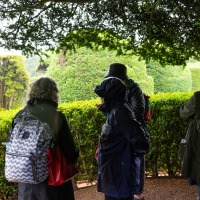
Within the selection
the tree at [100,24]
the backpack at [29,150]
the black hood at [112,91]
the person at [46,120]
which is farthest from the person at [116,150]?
the tree at [100,24]

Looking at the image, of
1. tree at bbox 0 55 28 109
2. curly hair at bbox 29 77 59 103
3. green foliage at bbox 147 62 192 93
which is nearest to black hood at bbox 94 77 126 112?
curly hair at bbox 29 77 59 103

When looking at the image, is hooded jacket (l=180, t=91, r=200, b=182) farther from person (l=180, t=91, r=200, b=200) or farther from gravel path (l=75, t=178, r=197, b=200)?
gravel path (l=75, t=178, r=197, b=200)

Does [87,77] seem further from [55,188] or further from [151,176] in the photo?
[55,188]

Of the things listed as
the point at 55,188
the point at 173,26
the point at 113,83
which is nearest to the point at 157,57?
the point at 173,26

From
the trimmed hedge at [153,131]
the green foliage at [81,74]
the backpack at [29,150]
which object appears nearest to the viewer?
the backpack at [29,150]

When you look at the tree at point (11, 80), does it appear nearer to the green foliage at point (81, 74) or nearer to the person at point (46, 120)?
the green foliage at point (81, 74)

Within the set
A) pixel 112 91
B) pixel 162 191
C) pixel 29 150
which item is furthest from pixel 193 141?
pixel 162 191

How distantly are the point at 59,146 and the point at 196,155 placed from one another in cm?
165

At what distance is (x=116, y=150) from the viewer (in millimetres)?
3443

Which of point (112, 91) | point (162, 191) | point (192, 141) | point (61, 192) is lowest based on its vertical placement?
point (162, 191)

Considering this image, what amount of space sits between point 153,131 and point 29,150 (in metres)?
3.64

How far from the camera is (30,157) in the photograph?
3.27 m

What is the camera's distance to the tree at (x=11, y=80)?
44.1 ft

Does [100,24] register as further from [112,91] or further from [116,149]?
[116,149]
